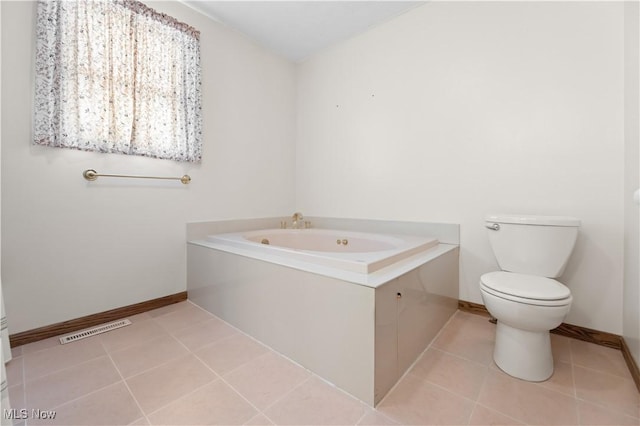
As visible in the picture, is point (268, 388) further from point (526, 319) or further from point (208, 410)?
point (526, 319)

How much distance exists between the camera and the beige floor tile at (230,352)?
138cm

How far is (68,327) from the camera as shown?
5.56 feet

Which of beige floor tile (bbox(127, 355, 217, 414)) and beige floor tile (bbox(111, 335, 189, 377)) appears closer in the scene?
beige floor tile (bbox(127, 355, 217, 414))

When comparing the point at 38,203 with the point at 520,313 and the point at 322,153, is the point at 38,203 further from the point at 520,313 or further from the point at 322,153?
the point at 520,313

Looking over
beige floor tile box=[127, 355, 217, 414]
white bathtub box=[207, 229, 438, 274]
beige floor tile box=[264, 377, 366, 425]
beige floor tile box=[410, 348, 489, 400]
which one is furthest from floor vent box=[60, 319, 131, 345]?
beige floor tile box=[410, 348, 489, 400]

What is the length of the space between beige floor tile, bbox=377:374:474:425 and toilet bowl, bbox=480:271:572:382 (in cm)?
37

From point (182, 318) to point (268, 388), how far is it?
3.37 feet

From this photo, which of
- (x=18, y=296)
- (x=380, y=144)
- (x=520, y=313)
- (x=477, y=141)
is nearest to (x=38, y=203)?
(x=18, y=296)

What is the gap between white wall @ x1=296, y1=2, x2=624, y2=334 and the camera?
1.55m

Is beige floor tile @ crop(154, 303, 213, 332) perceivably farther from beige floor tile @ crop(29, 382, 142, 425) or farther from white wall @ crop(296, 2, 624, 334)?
white wall @ crop(296, 2, 624, 334)

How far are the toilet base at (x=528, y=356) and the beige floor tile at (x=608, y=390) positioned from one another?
126 mm

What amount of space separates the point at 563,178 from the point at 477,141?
545mm

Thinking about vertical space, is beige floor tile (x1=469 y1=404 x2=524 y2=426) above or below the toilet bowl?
below

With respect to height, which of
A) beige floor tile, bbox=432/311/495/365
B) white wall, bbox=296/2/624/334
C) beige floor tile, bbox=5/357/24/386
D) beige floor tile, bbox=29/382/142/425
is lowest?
beige floor tile, bbox=29/382/142/425
